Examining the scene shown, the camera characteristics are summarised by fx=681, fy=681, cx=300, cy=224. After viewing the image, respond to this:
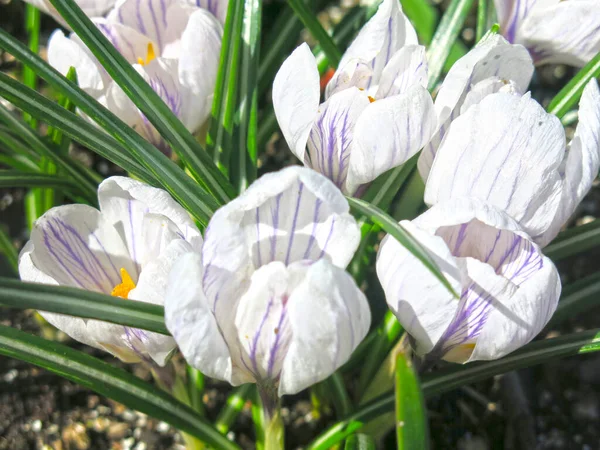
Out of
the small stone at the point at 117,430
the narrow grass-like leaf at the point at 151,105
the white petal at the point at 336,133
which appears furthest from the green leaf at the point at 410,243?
the small stone at the point at 117,430

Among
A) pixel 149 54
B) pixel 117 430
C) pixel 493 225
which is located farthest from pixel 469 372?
pixel 117 430

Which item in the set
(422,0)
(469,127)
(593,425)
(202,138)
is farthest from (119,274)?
(593,425)

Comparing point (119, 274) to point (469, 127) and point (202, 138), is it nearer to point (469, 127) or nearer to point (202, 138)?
point (202, 138)

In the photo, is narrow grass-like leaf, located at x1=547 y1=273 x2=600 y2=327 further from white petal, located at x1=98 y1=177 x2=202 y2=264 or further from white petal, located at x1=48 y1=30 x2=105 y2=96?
white petal, located at x1=48 y1=30 x2=105 y2=96

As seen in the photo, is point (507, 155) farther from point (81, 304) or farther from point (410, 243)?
point (81, 304)

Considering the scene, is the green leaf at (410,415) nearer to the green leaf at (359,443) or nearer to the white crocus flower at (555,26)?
the green leaf at (359,443)

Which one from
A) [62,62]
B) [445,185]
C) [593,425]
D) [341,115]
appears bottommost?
[593,425]

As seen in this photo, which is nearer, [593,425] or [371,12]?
[371,12]
